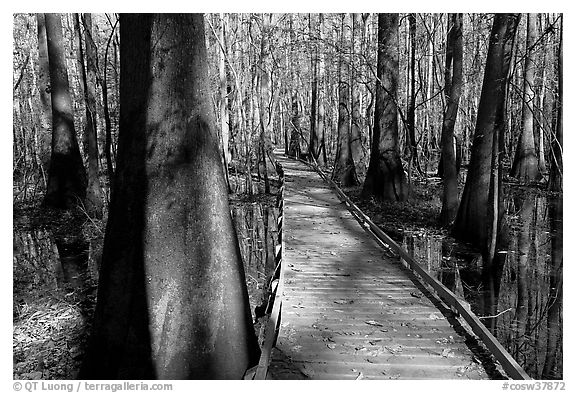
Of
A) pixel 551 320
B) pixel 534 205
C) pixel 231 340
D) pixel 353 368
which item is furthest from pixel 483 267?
pixel 534 205

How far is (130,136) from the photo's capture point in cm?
511

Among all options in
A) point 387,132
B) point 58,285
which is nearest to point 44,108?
point 58,285

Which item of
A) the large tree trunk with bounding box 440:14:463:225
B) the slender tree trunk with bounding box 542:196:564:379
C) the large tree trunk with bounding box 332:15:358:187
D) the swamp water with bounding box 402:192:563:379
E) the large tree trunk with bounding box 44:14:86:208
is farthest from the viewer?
the large tree trunk with bounding box 332:15:358:187

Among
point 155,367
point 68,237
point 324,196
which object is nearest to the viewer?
point 155,367

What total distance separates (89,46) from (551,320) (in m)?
12.1

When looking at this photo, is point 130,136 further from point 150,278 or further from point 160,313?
point 160,313

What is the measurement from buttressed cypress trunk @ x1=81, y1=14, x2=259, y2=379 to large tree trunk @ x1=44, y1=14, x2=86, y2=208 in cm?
1042

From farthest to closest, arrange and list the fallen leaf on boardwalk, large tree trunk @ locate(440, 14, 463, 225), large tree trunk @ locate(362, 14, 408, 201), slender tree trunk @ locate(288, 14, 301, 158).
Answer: slender tree trunk @ locate(288, 14, 301, 158), large tree trunk @ locate(362, 14, 408, 201), large tree trunk @ locate(440, 14, 463, 225), the fallen leaf on boardwalk

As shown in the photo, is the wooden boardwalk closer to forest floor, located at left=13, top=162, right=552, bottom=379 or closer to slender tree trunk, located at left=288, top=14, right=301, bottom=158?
forest floor, located at left=13, top=162, right=552, bottom=379

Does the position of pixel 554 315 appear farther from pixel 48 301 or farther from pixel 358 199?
pixel 358 199

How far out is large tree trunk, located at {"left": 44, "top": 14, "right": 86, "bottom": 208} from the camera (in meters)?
14.6

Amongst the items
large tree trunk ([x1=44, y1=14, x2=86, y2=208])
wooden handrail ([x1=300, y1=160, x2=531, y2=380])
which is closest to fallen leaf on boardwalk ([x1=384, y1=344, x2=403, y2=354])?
wooden handrail ([x1=300, y1=160, x2=531, y2=380])

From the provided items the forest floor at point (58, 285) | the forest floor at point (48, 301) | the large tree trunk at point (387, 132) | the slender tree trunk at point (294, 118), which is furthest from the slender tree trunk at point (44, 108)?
the slender tree trunk at point (294, 118)

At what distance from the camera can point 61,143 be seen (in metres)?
15.1
